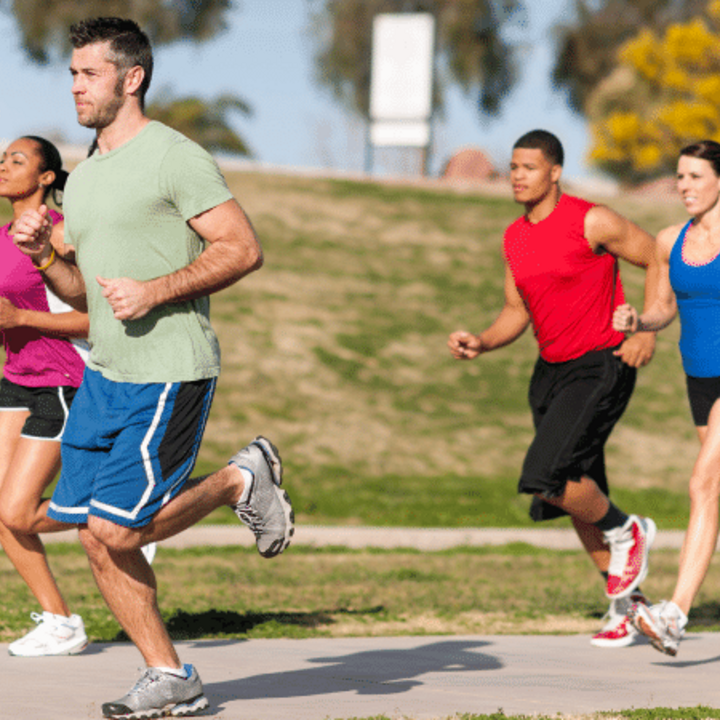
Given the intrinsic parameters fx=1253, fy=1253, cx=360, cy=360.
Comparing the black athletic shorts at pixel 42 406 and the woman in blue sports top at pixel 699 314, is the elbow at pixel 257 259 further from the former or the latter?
the woman in blue sports top at pixel 699 314

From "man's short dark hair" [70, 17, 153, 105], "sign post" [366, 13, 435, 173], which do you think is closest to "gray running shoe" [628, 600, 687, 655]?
"man's short dark hair" [70, 17, 153, 105]

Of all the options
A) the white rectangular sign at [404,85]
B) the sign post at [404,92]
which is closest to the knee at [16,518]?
the sign post at [404,92]

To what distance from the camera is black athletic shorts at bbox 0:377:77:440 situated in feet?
18.2

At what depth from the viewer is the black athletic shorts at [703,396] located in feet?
19.1

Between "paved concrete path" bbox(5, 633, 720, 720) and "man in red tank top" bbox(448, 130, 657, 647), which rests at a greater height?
"man in red tank top" bbox(448, 130, 657, 647)

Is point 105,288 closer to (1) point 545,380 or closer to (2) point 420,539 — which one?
(1) point 545,380

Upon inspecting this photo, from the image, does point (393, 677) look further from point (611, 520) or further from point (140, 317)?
point (140, 317)

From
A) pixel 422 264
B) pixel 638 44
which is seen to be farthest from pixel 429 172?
pixel 638 44

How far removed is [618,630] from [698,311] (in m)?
1.62

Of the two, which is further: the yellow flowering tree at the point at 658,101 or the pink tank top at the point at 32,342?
the yellow flowering tree at the point at 658,101

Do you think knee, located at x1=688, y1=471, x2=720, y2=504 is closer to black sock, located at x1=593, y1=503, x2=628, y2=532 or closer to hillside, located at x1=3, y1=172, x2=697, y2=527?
black sock, located at x1=593, y1=503, x2=628, y2=532

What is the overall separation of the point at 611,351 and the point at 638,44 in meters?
44.9

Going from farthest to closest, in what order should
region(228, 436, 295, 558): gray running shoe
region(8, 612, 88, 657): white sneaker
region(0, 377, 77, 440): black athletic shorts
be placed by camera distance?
region(0, 377, 77, 440): black athletic shorts, region(8, 612, 88, 657): white sneaker, region(228, 436, 295, 558): gray running shoe

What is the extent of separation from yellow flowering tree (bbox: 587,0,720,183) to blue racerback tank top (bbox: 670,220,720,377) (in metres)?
41.7
